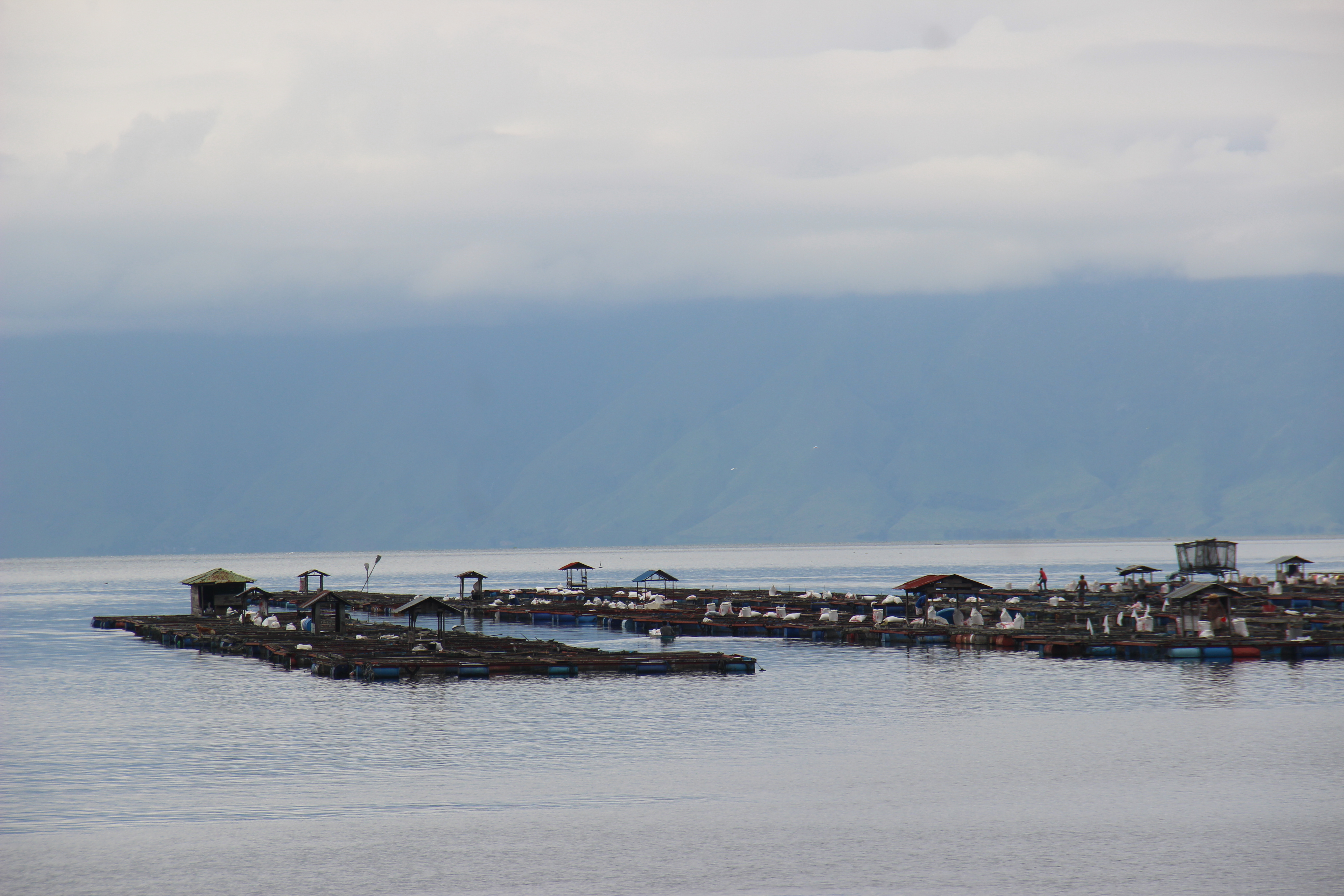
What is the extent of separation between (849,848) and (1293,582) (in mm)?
92754

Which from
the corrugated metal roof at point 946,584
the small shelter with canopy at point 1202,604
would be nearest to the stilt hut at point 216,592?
the corrugated metal roof at point 946,584

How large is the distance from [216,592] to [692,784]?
73.4 meters

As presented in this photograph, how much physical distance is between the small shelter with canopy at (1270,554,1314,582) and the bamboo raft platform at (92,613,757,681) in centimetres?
5725

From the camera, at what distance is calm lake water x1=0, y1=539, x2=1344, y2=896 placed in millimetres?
27281

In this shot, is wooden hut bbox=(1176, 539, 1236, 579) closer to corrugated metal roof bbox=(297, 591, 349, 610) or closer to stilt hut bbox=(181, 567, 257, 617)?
corrugated metal roof bbox=(297, 591, 349, 610)

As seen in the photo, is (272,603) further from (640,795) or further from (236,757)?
(640,795)

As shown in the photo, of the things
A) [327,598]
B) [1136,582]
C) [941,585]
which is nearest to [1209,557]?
[1136,582]

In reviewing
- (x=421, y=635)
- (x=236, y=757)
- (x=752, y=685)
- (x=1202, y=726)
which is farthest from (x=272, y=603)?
(x=1202, y=726)

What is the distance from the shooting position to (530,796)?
112ft

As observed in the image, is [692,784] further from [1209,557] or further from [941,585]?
[1209,557]

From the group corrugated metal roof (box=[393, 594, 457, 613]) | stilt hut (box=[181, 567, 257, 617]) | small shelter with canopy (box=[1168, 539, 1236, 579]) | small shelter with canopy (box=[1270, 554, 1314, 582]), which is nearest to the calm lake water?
corrugated metal roof (box=[393, 594, 457, 613])

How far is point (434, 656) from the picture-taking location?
210 ft

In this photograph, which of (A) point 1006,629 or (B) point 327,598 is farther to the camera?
(B) point 327,598

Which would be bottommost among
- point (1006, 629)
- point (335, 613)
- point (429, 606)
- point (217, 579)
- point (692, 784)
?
point (692, 784)
